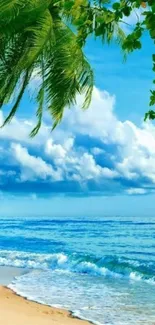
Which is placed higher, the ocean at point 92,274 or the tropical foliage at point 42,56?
the tropical foliage at point 42,56

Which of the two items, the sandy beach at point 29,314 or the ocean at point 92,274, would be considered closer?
the sandy beach at point 29,314

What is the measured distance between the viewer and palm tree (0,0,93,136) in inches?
428

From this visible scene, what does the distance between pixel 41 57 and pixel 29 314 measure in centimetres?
491

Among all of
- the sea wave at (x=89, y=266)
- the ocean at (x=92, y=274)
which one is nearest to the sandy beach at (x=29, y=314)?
the ocean at (x=92, y=274)

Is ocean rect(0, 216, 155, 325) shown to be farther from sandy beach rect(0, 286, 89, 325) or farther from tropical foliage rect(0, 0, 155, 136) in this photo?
tropical foliage rect(0, 0, 155, 136)

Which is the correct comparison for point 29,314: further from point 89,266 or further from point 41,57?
point 89,266

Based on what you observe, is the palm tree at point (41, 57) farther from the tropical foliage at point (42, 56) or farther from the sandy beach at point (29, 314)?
the sandy beach at point (29, 314)

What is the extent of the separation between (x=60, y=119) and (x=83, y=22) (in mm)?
9760

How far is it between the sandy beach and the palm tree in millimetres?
3517

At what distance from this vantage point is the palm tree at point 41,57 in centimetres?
1088

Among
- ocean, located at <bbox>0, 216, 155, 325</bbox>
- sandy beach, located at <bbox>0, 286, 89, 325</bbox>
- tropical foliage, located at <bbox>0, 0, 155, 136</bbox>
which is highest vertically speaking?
tropical foliage, located at <bbox>0, 0, 155, 136</bbox>

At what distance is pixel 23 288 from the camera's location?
47.8 feet

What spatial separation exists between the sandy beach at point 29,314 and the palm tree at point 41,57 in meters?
3.52

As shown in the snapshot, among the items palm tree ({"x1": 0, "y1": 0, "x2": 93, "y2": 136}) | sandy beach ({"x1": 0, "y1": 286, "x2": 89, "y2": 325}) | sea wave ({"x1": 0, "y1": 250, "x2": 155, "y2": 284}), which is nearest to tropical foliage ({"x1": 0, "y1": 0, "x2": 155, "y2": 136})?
palm tree ({"x1": 0, "y1": 0, "x2": 93, "y2": 136})
